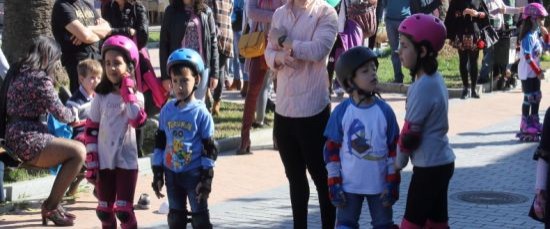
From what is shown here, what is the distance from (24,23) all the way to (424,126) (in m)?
7.88

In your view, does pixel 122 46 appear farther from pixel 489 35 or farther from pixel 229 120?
pixel 489 35

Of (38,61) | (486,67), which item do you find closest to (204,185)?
(38,61)

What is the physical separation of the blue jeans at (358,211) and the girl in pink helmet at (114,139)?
1.70 metres

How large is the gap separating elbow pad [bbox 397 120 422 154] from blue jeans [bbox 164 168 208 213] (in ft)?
4.60

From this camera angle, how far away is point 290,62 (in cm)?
664

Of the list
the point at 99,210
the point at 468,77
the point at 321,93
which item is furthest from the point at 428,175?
the point at 468,77

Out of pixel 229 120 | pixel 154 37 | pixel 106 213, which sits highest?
pixel 106 213

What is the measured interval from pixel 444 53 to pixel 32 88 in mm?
13983

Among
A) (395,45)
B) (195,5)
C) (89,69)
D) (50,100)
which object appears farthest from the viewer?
(395,45)

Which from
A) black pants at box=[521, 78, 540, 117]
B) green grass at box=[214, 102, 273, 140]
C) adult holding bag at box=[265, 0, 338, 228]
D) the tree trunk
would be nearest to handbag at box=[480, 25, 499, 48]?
black pants at box=[521, 78, 540, 117]

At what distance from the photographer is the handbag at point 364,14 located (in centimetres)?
1210

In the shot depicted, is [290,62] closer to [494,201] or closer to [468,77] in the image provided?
[494,201]

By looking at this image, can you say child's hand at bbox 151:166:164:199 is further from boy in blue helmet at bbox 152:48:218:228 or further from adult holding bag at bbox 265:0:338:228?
adult holding bag at bbox 265:0:338:228

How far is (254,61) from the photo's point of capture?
33.1ft
